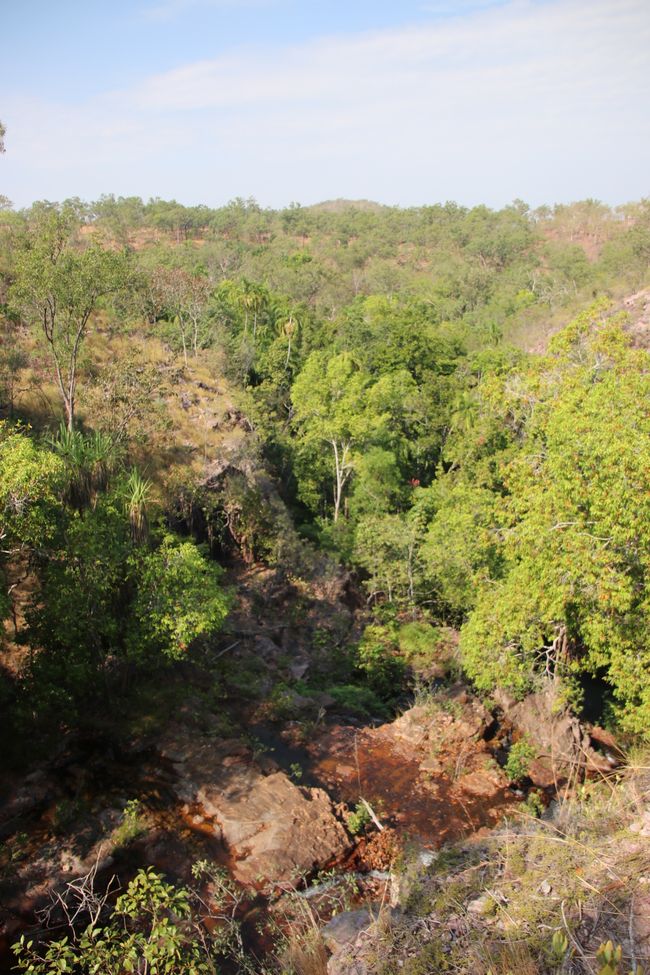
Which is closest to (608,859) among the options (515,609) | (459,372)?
(515,609)

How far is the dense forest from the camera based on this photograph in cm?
1034

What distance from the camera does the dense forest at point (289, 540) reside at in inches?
407

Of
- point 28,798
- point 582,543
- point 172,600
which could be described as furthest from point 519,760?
point 28,798

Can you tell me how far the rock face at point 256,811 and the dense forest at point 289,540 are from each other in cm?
43

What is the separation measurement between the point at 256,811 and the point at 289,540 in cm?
1075

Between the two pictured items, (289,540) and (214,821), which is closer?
(214,821)

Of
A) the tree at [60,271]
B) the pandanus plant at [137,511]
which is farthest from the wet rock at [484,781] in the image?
the tree at [60,271]

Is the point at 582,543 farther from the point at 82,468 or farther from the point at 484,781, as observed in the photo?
the point at 82,468

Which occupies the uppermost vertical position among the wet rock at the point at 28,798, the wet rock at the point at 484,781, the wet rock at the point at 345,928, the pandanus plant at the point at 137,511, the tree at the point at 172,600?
the pandanus plant at the point at 137,511

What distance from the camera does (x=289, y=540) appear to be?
68.7ft

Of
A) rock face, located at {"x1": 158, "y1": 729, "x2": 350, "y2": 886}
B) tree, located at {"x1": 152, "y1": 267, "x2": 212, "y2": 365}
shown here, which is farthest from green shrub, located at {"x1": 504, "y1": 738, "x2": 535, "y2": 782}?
tree, located at {"x1": 152, "y1": 267, "x2": 212, "y2": 365}

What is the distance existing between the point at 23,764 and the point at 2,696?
4.48ft

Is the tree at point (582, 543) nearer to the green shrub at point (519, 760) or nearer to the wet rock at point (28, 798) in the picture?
the green shrub at point (519, 760)

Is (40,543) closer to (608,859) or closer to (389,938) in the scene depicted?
(389,938)
